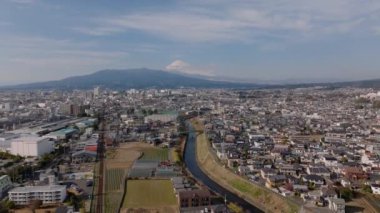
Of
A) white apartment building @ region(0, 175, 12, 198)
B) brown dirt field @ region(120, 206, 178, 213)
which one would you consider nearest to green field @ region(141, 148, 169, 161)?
white apartment building @ region(0, 175, 12, 198)

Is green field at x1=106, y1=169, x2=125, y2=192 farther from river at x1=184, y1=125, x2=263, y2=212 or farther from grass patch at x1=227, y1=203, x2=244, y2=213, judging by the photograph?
grass patch at x1=227, y1=203, x2=244, y2=213

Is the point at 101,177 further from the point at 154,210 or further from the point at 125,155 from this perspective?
the point at 154,210

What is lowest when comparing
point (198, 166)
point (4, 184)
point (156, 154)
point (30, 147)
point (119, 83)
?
point (198, 166)

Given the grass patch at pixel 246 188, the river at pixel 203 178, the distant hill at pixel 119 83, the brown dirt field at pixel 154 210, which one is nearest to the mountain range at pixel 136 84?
the distant hill at pixel 119 83

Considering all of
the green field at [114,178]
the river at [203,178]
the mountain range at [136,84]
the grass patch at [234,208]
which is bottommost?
the river at [203,178]

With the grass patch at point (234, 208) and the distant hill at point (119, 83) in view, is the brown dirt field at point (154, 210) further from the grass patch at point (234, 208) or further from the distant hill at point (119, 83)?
the distant hill at point (119, 83)

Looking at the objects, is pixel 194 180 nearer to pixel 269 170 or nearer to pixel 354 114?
pixel 269 170

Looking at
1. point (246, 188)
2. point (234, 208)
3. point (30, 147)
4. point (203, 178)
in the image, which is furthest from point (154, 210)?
point (30, 147)
